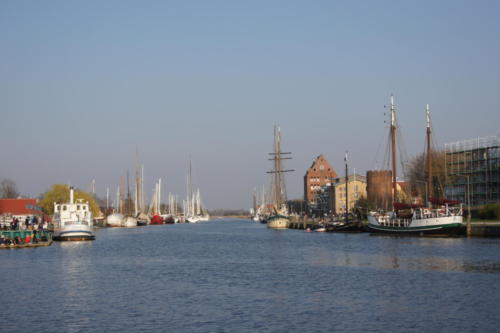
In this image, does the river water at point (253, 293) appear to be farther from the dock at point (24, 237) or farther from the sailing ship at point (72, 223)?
the sailing ship at point (72, 223)

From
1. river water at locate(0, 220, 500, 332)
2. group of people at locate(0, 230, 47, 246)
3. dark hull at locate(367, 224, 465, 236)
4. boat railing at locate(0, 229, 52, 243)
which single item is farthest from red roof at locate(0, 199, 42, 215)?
river water at locate(0, 220, 500, 332)

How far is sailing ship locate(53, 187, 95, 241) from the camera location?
90812 mm

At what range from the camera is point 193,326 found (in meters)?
30.6

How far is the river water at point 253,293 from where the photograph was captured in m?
31.2

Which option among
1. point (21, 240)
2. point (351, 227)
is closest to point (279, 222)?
point (351, 227)

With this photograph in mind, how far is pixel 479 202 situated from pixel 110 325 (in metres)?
109

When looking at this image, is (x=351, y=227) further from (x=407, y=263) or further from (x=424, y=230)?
(x=407, y=263)

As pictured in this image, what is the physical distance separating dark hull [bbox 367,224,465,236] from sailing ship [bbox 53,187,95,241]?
144 feet

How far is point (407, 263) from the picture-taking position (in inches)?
2328

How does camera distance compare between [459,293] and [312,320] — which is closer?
[312,320]

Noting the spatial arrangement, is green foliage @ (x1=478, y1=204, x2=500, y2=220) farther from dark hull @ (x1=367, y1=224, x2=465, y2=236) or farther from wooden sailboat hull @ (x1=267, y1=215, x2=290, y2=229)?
wooden sailboat hull @ (x1=267, y1=215, x2=290, y2=229)

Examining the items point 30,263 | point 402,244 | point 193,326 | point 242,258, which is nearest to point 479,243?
point 402,244

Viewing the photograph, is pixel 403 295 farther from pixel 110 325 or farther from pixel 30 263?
pixel 30 263

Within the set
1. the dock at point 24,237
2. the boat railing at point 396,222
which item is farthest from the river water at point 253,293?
the boat railing at point 396,222
